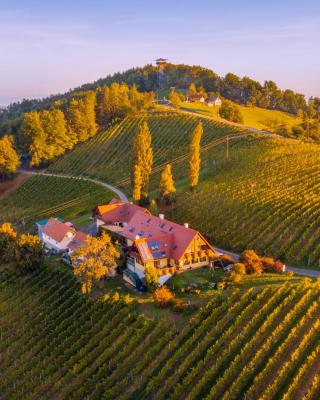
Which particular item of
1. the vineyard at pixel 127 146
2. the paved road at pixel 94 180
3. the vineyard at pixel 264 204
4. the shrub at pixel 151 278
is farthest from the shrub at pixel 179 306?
the vineyard at pixel 127 146

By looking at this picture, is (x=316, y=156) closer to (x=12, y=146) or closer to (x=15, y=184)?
(x=15, y=184)

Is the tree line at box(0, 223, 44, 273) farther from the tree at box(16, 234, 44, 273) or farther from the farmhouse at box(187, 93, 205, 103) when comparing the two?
the farmhouse at box(187, 93, 205, 103)

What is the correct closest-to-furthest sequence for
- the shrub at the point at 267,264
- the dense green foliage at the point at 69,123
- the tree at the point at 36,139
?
the shrub at the point at 267,264 < the tree at the point at 36,139 < the dense green foliage at the point at 69,123

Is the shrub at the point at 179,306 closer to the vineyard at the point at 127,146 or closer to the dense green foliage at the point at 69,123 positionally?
the vineyard at the point at 127,146

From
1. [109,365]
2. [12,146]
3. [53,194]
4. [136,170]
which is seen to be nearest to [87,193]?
[53,194]

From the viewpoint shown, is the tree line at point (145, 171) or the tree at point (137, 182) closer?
the tree line at point (145, 171)
